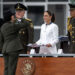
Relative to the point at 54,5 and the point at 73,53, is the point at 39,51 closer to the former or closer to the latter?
the point at 73,53

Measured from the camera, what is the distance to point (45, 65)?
35.5ft

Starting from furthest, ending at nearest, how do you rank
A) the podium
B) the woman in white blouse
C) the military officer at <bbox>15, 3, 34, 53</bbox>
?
the military officer at <bbox>15, 3, 34, 53</bbox>, the woman in white blouse, the podium

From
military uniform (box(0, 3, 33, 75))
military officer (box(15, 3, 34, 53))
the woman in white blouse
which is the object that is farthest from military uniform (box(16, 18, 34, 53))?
military uniform (box(0, 3, 33, 75))

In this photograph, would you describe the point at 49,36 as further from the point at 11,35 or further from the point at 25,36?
the point at 11,35

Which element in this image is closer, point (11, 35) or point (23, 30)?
point (11, 35)

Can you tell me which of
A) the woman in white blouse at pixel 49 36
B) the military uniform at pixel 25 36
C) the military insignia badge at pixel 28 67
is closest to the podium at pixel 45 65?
the military insignia badge at pixel 28 67

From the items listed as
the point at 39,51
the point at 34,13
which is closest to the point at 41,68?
the point at 39,51

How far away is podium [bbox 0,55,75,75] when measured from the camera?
10.7m

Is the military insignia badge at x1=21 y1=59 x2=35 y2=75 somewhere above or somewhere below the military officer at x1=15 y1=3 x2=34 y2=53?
below

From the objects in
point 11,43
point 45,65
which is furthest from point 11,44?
point 45,65

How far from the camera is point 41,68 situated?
1086 cm

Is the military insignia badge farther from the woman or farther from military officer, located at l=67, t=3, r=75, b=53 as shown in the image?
military officer, located at l=67, t=3, r=75, b=53

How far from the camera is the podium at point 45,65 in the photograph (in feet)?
35.2

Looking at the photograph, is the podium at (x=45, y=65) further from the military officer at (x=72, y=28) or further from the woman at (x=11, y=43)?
the woman at (x=11, y=43)
